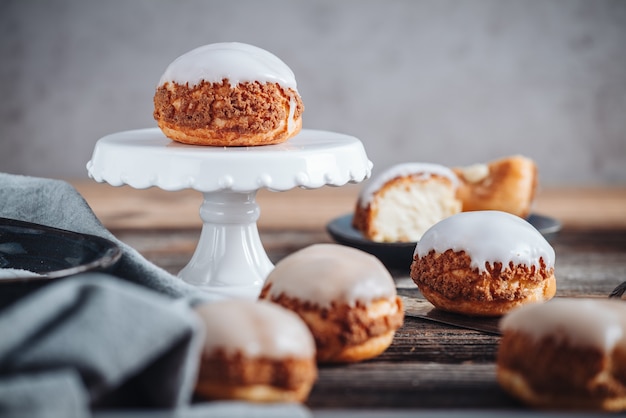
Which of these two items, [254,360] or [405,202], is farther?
[405,202]

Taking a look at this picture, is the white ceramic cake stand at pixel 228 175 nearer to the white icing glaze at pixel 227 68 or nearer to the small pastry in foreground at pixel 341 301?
the white icing glaze at pixel 227 68

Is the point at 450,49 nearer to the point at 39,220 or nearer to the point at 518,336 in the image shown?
the point at 39,220

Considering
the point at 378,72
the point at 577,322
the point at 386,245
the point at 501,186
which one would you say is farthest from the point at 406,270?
the point at 378,72

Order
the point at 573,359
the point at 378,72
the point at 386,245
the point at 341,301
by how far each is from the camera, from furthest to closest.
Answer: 1. the point at 378,72
2. the point at 386,245
3. the point at 341,301
4. the point at 573,359

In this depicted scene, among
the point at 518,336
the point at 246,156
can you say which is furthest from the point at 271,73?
the point at 518,336

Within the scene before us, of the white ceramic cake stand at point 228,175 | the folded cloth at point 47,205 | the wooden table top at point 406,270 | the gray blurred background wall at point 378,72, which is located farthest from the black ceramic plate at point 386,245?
the gray blurred background wall at point 378,72

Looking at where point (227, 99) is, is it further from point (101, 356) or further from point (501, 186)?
point (501, 186)
